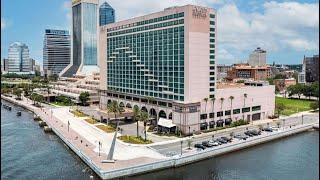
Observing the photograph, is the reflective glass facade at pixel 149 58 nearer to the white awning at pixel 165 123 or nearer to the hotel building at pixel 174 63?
the hotel building at pixel 174 63

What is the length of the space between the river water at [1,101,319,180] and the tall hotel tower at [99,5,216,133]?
1414cm

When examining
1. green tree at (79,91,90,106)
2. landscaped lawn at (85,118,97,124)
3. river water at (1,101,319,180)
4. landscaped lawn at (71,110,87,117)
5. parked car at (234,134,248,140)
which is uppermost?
green tree at (79,91,90,106)

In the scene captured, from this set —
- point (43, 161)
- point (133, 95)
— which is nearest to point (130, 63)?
point (133, 95)

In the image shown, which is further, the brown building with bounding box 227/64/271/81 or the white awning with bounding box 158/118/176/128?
the brown building with bounding box 227/64/271/81

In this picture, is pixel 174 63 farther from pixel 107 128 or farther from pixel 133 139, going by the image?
pixel 107 128

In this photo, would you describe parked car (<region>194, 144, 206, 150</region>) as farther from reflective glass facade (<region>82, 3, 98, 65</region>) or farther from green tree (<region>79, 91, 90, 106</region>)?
reflective glass facade (<region>82, 3, 98, 65</region>)

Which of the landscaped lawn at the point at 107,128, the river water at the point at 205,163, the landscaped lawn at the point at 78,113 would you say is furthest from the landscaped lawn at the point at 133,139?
the landscaped lawn at the point at 78,113

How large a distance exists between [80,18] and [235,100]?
12303 centimetres

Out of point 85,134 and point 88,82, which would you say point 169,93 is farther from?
point 88,82

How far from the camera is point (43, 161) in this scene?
48.6 metres

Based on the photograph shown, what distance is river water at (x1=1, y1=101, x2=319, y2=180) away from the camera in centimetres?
4231

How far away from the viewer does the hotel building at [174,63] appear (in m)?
61.8

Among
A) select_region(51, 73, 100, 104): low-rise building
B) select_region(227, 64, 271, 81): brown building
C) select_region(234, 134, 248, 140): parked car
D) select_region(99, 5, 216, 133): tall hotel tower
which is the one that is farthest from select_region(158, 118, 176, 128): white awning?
select_region(227, 64, 271, 81): brown building

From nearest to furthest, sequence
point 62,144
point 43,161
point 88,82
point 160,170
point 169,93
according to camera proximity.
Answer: point 160,170 < point 43,161 < point 62,144 < point 169,93 < point 88,82
